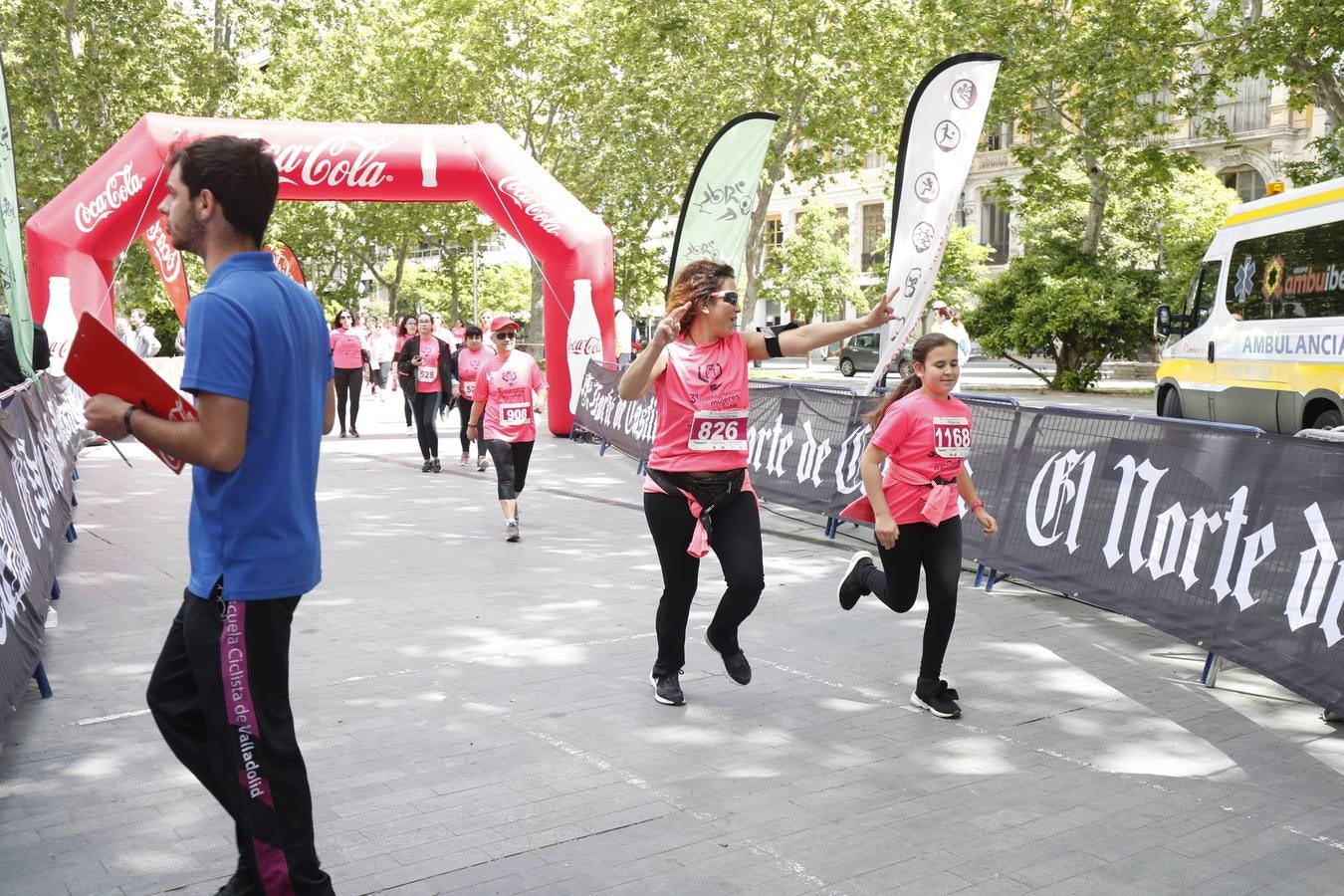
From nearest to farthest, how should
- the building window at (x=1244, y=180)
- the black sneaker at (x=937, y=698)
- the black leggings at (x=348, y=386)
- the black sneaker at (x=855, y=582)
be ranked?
the black sneaker at (x=937, y=698) → the black sneaker at (x=855, y=582) → the black leggings at (x=348, y=386) → the building window at (x=1244, y=180)

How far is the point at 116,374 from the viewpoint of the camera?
9.52 feet

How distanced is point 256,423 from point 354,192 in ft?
50.0

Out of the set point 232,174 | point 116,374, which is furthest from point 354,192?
point 116,374

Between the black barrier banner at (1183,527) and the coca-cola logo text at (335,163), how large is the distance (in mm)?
10702

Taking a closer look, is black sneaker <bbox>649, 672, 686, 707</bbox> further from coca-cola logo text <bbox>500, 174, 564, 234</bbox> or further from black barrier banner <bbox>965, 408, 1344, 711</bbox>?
coca-cola logo text <bbox>500, 174, 564, 234</bbox>

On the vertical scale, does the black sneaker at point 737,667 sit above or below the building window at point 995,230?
below

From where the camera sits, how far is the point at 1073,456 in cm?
767

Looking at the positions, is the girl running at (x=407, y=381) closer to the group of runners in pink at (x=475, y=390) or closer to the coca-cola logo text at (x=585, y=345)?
the group of runners in pink at (x=475, y=390)

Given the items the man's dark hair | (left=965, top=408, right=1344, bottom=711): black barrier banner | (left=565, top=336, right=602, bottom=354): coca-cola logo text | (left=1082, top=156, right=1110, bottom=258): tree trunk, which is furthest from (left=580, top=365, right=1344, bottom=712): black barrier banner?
(left=1082, top=156, right=1110, bottom=258): tree trunk

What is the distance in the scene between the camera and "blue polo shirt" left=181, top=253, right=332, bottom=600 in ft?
9.44

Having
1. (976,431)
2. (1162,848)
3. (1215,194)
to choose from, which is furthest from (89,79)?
(1215,194)

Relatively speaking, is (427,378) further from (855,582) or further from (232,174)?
(232,174)

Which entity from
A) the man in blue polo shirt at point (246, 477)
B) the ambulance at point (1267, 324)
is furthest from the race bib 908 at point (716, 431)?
the ambulance at point (1267, 324)

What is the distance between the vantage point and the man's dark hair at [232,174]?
9.75 ft
